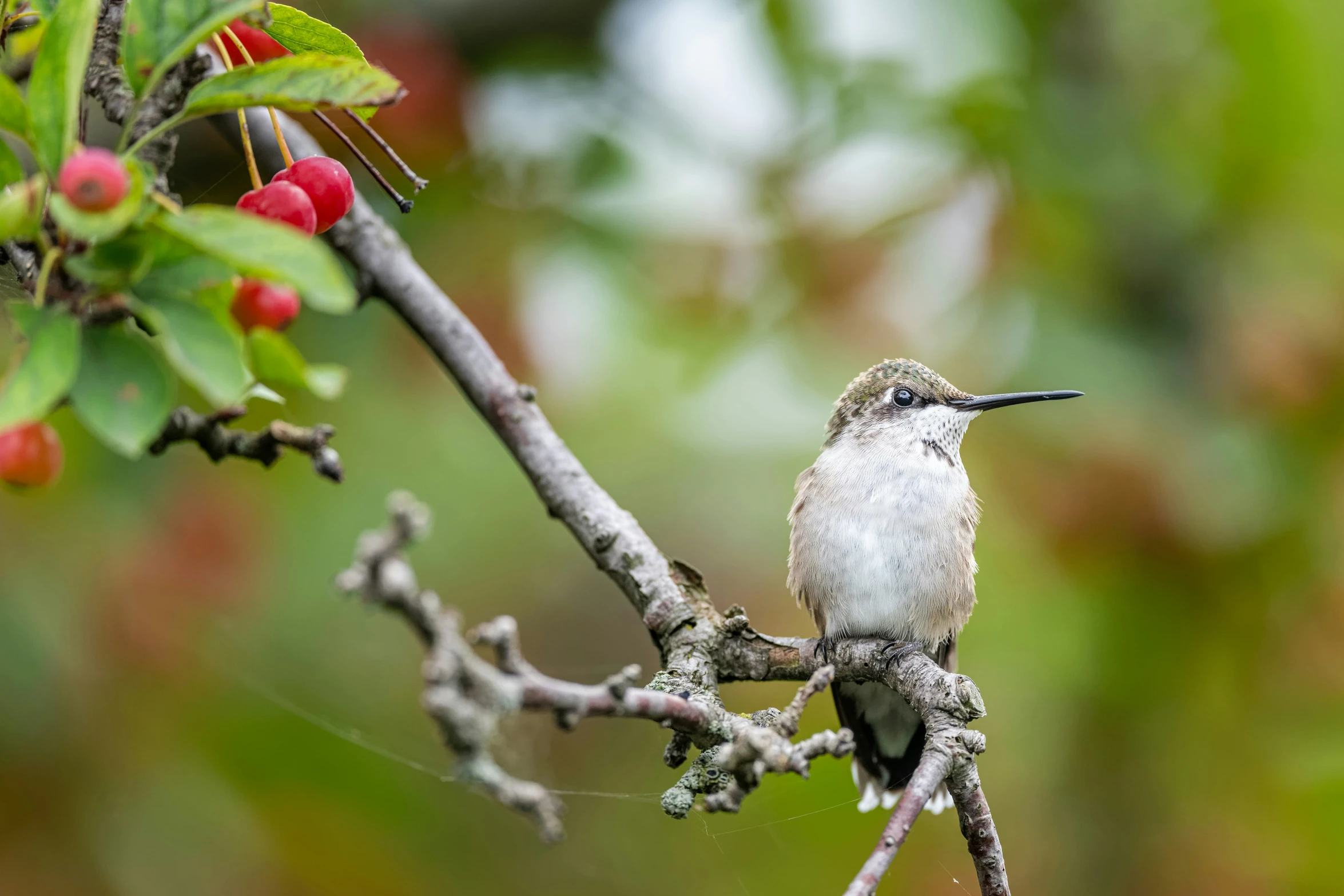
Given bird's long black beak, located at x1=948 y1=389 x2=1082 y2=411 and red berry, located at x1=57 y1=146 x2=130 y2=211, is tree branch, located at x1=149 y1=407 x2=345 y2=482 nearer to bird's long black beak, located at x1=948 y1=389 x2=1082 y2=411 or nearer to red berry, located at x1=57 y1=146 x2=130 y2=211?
red berry, located at x1=57 y1=146 x2=130 y2=211

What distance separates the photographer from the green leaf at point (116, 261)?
1.21 m

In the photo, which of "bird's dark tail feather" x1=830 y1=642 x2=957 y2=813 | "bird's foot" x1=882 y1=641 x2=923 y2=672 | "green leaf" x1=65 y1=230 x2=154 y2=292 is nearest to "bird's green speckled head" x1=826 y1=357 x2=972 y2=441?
"bird's dark tail feather" x1=830 y1=642 x2=957 y2=813

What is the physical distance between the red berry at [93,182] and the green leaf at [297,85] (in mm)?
225

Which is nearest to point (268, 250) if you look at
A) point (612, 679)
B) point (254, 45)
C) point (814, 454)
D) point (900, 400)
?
point (612, 679)

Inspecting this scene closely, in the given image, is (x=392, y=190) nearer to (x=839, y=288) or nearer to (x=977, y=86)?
(x=839, y=288)

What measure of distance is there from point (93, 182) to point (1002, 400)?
2.88m

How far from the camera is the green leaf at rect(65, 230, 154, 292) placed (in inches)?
47.4

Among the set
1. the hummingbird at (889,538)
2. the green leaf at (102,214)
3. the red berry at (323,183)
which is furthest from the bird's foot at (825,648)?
the green leaf at (102,214)

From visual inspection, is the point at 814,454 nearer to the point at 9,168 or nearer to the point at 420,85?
the point at 420,85

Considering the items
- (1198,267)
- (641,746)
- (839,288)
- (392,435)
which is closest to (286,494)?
(392,435)

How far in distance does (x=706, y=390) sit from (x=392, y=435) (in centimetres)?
170

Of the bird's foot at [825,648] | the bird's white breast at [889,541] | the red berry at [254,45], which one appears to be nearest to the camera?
the red berry at [254,45]

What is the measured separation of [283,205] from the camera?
159 cm

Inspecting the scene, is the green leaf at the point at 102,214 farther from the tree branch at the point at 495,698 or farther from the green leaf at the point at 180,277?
the tree branch at the point at 495,698
